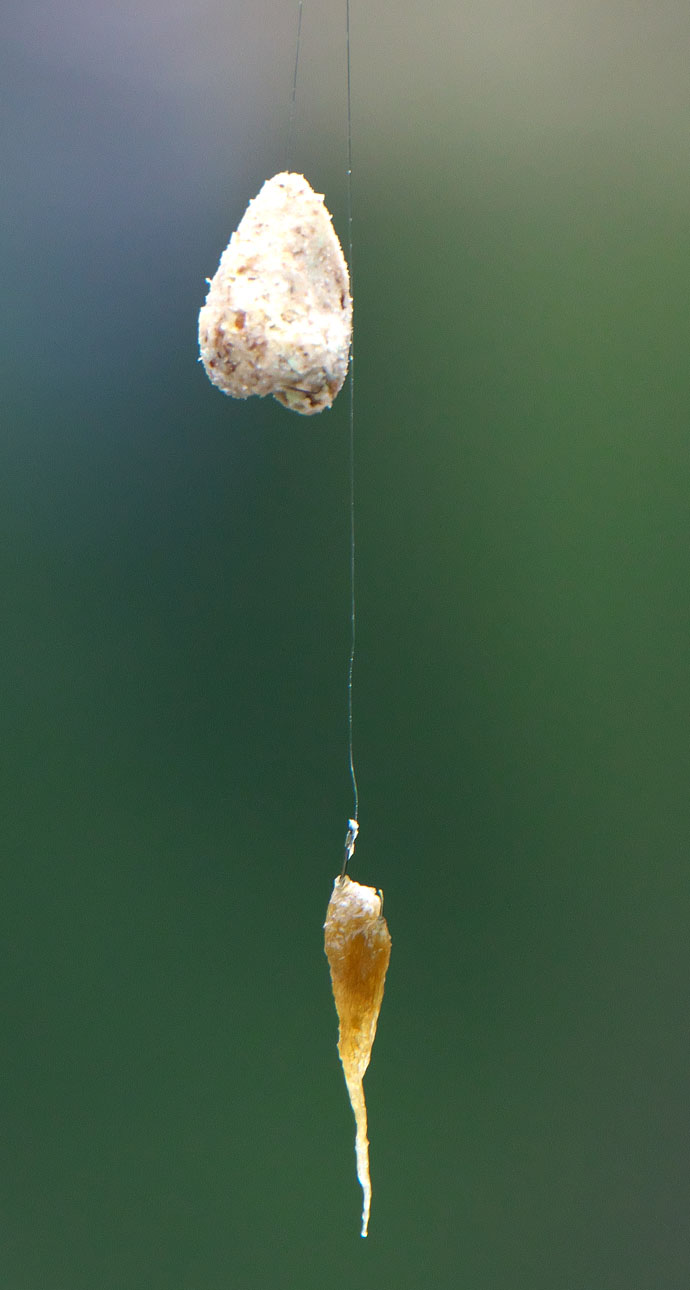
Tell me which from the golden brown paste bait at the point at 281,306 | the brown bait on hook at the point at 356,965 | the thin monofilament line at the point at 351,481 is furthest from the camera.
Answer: the thin monofilament line at the point at 351,481

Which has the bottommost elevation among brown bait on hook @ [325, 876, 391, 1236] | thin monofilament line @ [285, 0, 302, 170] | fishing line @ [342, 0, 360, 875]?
brown bait on hook @ [325, 876, 391, 1236]

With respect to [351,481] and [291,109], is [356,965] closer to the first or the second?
[351,481]

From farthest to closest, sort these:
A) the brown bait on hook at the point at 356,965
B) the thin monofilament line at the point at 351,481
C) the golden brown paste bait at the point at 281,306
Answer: the thin monofilament line at the point at 351,481 < the brown bait on hook at the point at 356,965 < the golden brown paste bait at the point at 281,306

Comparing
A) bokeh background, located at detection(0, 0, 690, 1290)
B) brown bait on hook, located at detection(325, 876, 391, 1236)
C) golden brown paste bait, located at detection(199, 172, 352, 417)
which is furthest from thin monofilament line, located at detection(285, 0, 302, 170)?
brown bait on hook, located at detection(325, 876, 391, 1236)

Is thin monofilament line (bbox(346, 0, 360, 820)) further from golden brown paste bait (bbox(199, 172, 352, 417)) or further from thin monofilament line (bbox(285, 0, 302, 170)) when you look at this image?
golden brown paste bait (bbox(199, 172, 352, 417))

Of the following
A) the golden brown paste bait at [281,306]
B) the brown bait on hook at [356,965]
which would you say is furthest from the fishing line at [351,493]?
the golden brown paste bait at [281,306]

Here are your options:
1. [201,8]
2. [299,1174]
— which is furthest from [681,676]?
[201,8]

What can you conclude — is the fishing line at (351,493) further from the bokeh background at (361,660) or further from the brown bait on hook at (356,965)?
the brown bait on hook at (356,965)
